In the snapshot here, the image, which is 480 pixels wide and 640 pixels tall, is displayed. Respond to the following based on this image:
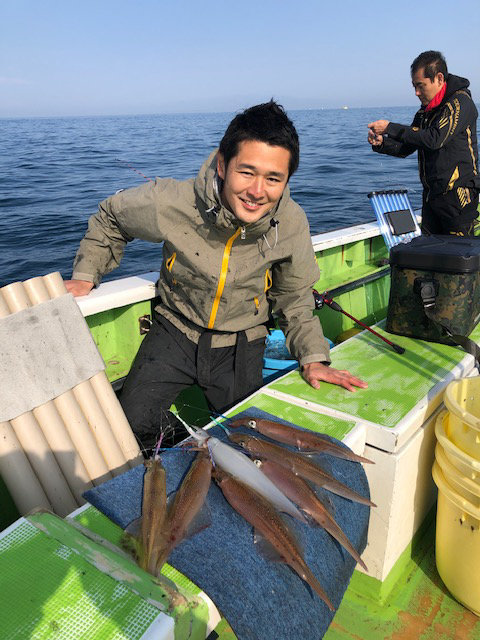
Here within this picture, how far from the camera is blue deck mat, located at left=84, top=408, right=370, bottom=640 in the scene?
56.7 inches

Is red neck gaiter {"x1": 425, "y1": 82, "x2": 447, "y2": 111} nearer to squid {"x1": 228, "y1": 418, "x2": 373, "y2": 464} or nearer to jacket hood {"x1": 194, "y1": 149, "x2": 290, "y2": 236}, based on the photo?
jacket hood {"x1": 194, "y1": 149, "x2": 290, "y2": 236}

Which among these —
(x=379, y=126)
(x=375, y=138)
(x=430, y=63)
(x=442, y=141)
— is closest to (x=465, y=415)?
(x=442, y=141)

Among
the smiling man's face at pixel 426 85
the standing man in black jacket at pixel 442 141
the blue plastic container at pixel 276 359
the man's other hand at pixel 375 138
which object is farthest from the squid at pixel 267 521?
the smiling man's face at pixel 426 85

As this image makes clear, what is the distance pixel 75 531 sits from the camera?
1.53 metres

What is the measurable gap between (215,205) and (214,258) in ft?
1.17

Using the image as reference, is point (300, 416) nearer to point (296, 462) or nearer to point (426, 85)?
point (296, 462)

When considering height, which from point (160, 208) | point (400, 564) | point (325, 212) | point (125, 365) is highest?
point (160, 208)

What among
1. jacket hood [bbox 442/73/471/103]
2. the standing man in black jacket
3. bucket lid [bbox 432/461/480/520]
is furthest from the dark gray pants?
jacket hood [bbox 442/73/471/103]

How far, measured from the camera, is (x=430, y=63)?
4895 mm

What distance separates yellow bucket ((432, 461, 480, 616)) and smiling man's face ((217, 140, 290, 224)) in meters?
1.71

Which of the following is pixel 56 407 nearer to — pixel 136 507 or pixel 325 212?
pixel 136 507

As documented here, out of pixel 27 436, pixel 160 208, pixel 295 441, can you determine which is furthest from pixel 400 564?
pixel 160 208

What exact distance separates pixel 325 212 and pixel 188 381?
37.4 feet

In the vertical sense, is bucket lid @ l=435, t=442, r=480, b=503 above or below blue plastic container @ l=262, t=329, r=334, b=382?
above
